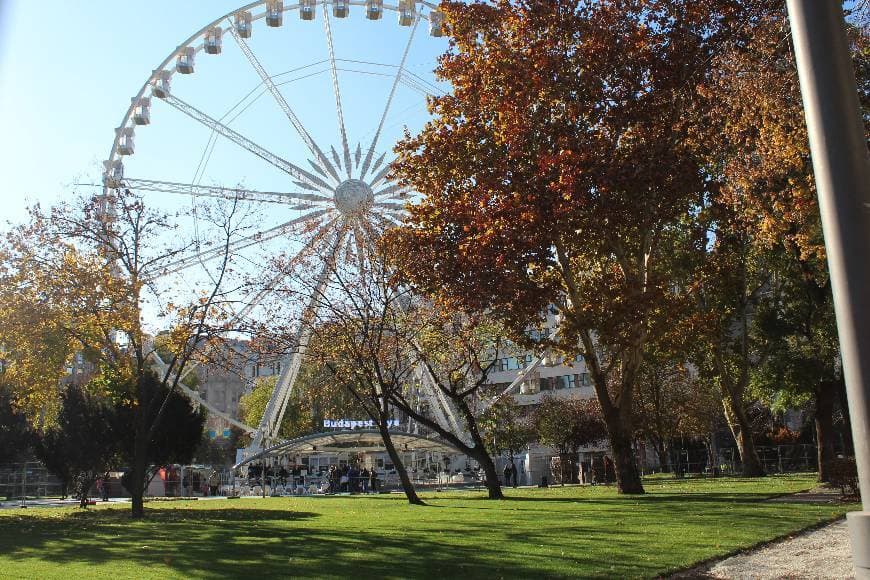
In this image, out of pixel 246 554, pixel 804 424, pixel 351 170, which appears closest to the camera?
pixel 246 554

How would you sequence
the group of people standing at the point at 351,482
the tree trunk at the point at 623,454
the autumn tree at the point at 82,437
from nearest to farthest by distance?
the tree trunk at the point at 623,454 → the autumn tree at the point at 82,437 → the group of people standing at the point at 351,482

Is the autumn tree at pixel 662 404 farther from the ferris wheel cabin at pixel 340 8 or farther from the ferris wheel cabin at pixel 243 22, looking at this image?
the ferris wheel cabin at pixel 243 22

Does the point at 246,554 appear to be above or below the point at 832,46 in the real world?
below

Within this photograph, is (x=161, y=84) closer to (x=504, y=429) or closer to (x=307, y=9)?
(x=307, y=9)

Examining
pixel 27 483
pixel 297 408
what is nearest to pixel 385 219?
pixel 27 483

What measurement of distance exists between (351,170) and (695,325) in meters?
18.4

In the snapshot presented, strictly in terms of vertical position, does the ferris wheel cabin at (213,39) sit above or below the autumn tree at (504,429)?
above

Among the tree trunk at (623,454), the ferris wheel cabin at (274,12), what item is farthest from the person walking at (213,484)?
the tree trunk at (623,454)

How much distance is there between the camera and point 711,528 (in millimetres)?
14422

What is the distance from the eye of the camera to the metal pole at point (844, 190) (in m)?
4.67

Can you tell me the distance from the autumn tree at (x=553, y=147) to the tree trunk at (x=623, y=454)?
11.2 feet

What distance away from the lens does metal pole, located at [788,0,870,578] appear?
15.3 ft

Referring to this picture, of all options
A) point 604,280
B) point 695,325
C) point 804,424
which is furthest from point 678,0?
point 804,424

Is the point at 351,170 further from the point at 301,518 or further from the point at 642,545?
the point at 642,545
